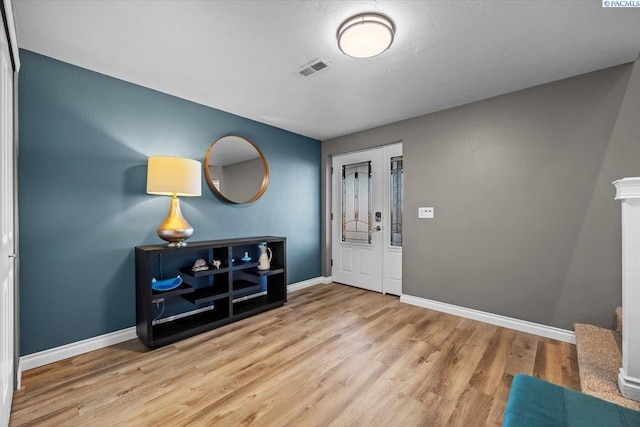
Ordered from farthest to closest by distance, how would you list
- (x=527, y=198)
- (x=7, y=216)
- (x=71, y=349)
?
(x=527, y=198) < (x=71, y=349) < (x=7, y=216)

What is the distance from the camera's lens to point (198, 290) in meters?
2.91

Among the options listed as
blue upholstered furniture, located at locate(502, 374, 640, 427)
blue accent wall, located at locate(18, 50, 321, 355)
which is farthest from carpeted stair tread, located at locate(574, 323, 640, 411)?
blue accent wall, located at locate(18, 50, 321, 355)

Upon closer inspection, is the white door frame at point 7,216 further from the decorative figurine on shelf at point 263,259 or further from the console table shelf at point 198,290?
the decorative figurine on shelf at point 263,259

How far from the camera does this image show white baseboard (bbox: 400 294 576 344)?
2471 mm

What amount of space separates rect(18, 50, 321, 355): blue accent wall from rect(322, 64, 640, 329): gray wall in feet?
8.03

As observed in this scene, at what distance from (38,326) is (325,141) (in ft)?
12.8

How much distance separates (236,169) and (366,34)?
217 centimetres

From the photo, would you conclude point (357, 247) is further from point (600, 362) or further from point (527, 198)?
point (600, 362)

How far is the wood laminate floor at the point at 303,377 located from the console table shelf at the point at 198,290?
15 centimetres

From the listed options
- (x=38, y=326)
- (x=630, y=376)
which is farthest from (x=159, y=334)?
(x=630, y=376)

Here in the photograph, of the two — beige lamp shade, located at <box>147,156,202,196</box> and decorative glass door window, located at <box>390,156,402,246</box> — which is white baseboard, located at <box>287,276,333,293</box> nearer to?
decorative glass door window, located at <box>390,156,402,246</box>

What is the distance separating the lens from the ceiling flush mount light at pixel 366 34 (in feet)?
5.63

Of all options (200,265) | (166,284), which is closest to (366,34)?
(200,265)

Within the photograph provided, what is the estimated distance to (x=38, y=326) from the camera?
2.09 meters
